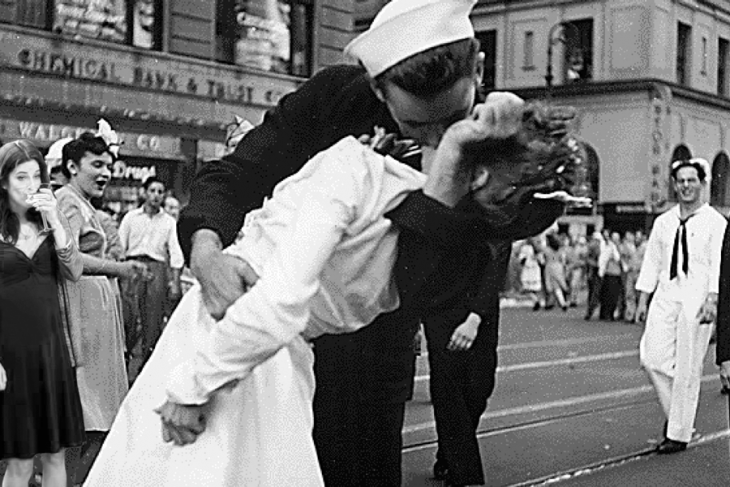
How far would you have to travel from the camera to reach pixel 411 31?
211 centimetres

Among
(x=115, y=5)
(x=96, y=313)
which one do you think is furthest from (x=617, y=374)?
(x=115, y=5)

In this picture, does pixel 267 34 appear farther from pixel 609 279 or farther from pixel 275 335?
pixel 275 335

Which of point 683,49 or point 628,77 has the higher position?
point 683,49

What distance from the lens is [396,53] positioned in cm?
213

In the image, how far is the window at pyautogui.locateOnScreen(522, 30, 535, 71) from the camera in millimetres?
37188

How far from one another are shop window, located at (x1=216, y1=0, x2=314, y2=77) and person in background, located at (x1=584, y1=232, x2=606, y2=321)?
7.27m

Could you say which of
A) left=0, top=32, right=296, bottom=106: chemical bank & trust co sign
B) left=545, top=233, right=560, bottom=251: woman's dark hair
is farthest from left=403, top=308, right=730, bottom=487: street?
left=545, top=233, right=560, bottom=251: woman's dark hair

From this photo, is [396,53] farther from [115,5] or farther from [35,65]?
[115,5]

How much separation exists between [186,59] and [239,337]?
18.2 meters

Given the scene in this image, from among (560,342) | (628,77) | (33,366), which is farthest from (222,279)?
(628,77)

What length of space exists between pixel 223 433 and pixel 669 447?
239 inches

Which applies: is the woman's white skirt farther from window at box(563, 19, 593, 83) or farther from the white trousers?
window at box(563, 19, 593, 83)

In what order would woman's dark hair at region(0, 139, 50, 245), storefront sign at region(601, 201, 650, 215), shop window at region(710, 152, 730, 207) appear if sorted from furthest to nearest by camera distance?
shop window at region(710, 152, 730, 207) → storefront sign at region(601, 201, 650, 215) → woman's dark hair at region(0, 139, 50, 245)

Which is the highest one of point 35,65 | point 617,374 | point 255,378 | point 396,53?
point 35,65
